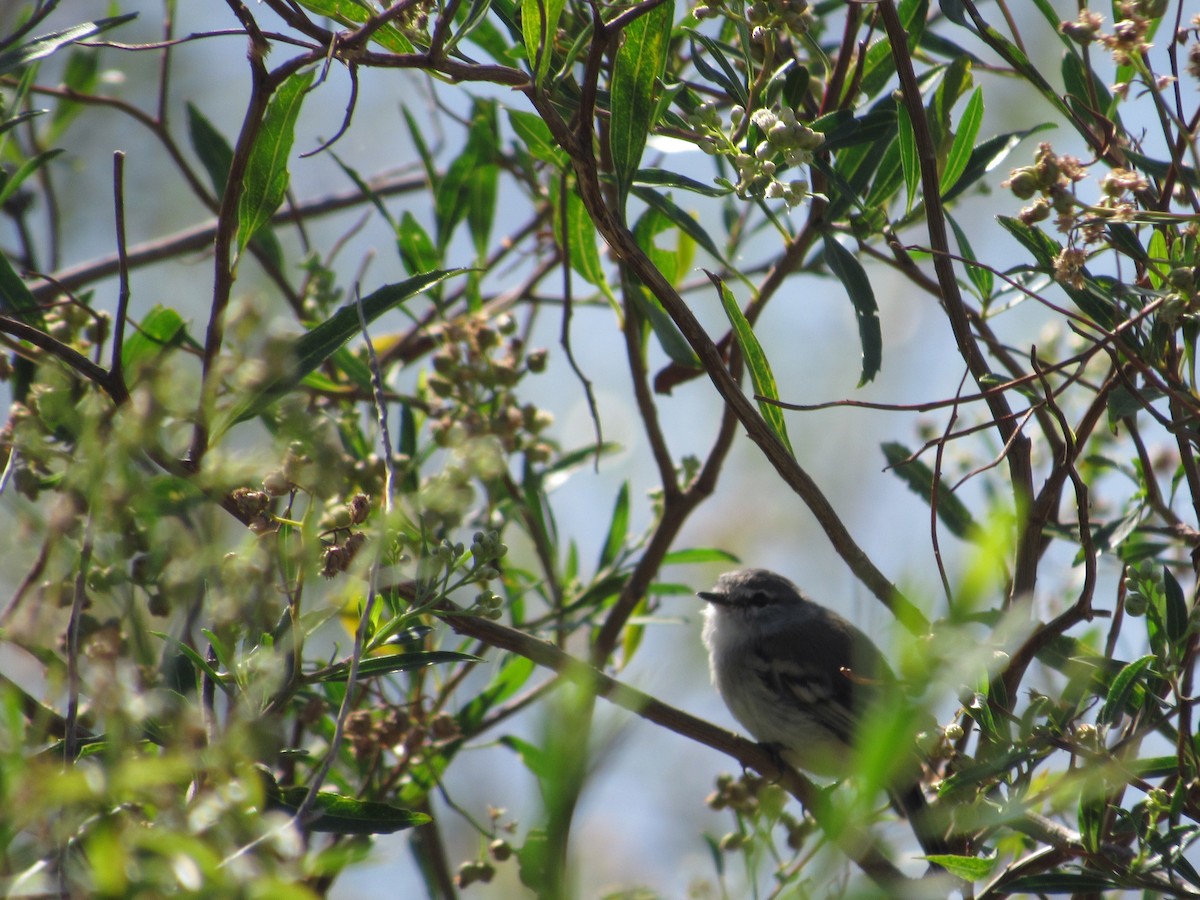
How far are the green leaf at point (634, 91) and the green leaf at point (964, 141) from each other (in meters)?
0.71

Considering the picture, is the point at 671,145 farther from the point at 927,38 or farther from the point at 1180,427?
the point at 1180,427

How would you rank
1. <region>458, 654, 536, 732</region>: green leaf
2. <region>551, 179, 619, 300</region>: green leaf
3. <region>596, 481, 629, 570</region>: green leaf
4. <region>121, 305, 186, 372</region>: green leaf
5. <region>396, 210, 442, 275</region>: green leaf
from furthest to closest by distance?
<region>596, 481, 629, 570</region>: green leaf
<region>396, 210, 442, 275</region>: green leaf
<region>458, 654, 536, 732</region>: green leaf
<region>551, 179, 619, 300</region>: green leaf
<region>121, 305, 186, 372</region>: green leaf

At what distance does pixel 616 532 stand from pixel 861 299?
49.8 inches

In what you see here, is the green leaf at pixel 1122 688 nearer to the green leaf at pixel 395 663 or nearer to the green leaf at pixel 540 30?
the green leaf at pixel 395 663

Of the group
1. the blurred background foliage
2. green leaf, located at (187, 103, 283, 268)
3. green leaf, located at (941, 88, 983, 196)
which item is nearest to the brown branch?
the blurred background foliage

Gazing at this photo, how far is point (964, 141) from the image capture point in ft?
7.94

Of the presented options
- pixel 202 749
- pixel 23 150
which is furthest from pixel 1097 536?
pixel 23 150

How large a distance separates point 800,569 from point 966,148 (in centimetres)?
465

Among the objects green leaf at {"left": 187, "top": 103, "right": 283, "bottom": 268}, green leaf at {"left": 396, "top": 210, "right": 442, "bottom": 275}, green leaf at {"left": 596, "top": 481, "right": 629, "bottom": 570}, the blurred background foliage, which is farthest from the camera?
green leaf at {"left": 596, "top": 481, "right": 629, "bottom": 570}

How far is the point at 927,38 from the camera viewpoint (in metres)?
2.93

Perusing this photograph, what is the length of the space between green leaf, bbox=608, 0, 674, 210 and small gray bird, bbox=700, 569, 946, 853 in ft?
10.3

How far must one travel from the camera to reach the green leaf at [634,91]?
6.58 feet

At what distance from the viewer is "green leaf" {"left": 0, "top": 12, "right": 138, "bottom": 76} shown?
6.32ft

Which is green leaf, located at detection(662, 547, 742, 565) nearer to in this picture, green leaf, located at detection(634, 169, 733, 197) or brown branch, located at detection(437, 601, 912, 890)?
brown branch, located at detection(437, 601, 912, 890)
